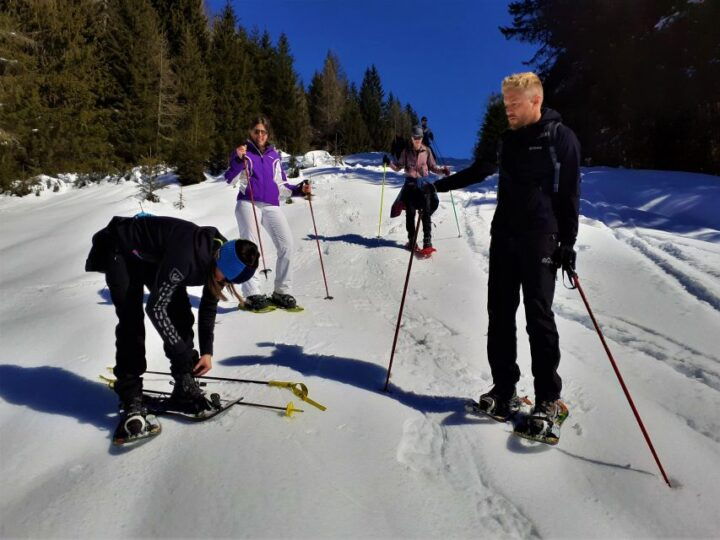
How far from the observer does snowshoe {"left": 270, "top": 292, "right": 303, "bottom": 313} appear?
18.2ft

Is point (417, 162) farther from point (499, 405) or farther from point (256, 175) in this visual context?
point (499, 405)

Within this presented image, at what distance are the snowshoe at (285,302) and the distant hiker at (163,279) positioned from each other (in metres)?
2.48

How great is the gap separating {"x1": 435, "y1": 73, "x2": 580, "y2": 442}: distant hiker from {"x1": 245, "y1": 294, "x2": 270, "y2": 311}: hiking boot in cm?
330

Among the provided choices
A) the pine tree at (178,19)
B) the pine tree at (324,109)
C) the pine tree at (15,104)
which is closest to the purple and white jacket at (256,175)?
Answer: the pine tree at (15,104)

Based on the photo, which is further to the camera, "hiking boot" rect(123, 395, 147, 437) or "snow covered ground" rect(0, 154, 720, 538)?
"hiking boot" rect(123, 395, 147, 437)

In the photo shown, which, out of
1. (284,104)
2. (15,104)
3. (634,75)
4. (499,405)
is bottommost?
(499,405)

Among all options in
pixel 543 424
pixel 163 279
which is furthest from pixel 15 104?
pixel 543 424

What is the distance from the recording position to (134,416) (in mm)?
2811

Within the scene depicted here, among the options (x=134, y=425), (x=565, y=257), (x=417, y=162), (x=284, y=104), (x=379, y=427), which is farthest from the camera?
(x=284, y=104)

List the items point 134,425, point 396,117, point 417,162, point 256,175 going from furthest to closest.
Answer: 1. point 396,117
2. point 417,162
3. point 256,175
4. point 134,425

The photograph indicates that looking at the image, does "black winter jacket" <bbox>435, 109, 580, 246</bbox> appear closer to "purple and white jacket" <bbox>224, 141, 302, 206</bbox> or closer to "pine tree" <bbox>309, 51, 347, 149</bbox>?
Answer: "purple and white jacket" <bbox>224, 141, 302, 206</bbox>

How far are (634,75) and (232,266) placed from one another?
18551 mm

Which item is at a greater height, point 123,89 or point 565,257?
point 123,89

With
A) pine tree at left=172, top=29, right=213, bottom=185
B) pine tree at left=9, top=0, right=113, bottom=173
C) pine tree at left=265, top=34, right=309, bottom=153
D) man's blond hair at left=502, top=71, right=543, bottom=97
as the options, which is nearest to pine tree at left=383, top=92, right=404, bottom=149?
pine tree at left=265, top=34, right=309, bottom=153
